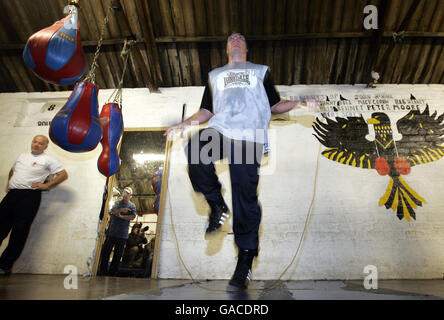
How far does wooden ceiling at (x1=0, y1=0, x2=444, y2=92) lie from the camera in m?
3.64

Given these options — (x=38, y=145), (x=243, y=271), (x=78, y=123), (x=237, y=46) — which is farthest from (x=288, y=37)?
(x=38, y=145)

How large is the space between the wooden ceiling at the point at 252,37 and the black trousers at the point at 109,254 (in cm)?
254

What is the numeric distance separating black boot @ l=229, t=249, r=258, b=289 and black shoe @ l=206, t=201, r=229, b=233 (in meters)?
0.30

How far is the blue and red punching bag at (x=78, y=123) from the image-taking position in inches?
82.6

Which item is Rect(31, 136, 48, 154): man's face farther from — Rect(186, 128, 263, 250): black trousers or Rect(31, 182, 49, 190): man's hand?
Rect(186, 128, 263, 250): black trousers

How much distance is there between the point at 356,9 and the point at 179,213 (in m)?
3.93

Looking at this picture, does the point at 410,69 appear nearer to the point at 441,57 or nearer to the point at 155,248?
the point at 441,57

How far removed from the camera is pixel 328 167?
12.0ft

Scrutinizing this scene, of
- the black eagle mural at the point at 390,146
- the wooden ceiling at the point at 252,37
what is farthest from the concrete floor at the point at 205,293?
the wooden ceiling at the point at 252,37

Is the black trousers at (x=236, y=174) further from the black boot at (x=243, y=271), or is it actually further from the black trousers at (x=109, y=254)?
the black trousers at (x=109, y=254)

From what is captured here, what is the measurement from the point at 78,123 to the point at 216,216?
4.69 ft

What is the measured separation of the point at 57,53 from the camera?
88.9 inches

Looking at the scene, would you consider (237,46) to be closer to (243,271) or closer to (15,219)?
(243,271)

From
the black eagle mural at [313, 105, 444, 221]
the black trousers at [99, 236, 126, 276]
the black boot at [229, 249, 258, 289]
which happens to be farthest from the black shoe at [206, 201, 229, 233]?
the black eagle mural at [313, 105, 444, 221]
